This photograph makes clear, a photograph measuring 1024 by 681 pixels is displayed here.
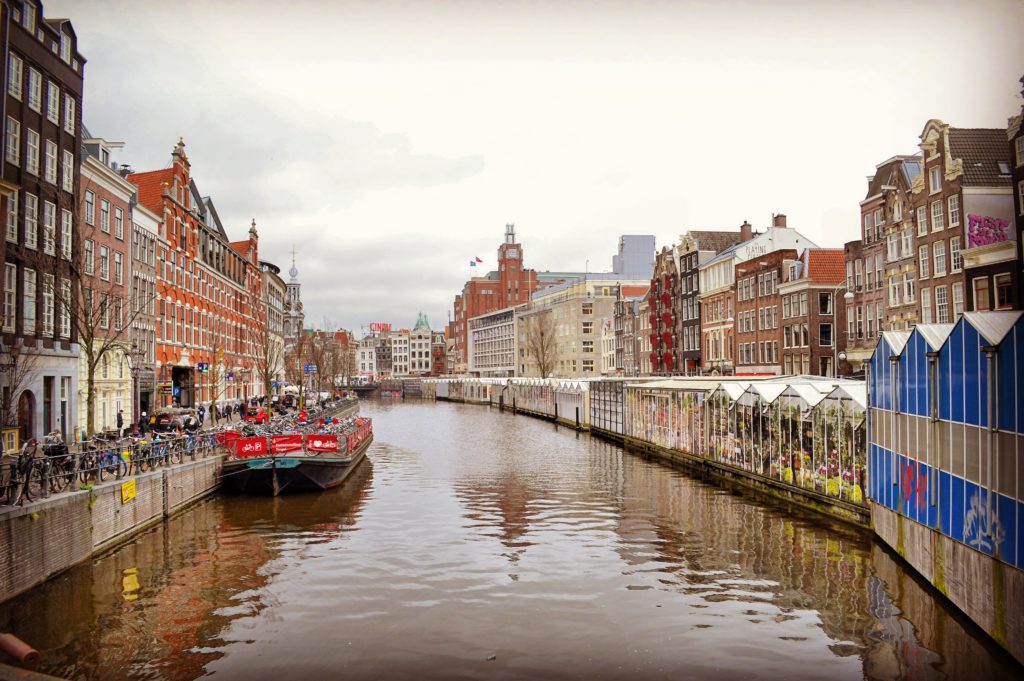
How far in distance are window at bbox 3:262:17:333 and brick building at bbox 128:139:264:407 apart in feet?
78.1

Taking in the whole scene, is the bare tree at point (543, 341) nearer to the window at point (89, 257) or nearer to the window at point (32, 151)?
the window at point (89, 257)

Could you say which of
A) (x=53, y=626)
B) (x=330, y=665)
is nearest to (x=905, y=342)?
(x=330, y=665)

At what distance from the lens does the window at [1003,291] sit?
1585cm

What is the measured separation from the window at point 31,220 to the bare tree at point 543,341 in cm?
11278

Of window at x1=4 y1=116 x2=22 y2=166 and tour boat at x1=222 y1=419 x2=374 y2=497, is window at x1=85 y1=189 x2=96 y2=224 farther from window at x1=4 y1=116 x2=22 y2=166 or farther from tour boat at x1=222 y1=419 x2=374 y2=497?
tour boat at x1=222 y1=419 x2=374 y2=497

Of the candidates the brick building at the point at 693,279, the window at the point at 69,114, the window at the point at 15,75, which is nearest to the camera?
the window at the point at 15,75

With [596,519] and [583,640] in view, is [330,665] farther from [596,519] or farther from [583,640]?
[596,519]

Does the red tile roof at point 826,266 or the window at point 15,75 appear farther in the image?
the red tile roof at point 826,266

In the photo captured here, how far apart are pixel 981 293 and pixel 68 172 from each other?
36.5 metres

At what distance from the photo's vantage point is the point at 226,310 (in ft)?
266

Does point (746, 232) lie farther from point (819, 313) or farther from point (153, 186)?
point (153, 186)

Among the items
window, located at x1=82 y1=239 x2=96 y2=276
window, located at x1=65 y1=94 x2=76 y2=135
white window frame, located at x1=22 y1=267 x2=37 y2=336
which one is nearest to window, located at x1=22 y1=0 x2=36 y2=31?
window, located at x1=65 y1=94 x2=76 y2=135

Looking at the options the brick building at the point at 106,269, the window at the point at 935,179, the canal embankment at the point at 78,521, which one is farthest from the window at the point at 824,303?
the brick building at the point at 106,269

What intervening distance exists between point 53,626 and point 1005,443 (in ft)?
65.4
